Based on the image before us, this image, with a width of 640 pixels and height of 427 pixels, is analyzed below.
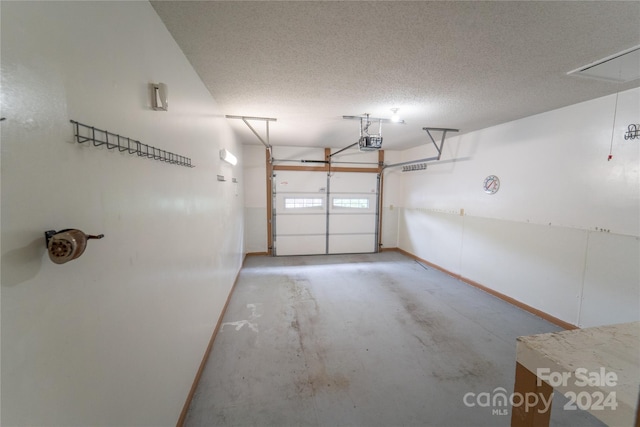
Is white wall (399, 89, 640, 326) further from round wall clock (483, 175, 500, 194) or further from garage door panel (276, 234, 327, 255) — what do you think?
garage door panel (276, 234, 327, 255)

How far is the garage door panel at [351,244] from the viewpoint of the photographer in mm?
5609

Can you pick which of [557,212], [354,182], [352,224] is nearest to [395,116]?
[557,212]

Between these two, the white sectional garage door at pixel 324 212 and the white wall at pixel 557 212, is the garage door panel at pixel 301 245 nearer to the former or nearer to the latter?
the white sectional garage door at pixel 324 212

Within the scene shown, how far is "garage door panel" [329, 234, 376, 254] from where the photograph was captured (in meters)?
5.61

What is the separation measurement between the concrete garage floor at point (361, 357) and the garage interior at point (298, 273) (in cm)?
2

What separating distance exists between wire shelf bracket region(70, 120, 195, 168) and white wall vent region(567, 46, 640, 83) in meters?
2.96

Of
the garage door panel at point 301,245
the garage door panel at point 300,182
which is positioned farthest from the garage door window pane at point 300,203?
the garage door panel at point 301,245

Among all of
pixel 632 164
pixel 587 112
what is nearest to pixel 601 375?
pixel 632 164

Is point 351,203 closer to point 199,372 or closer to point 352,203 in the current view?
point 352,203

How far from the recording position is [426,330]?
2.55 metres

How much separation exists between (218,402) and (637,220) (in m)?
3.79

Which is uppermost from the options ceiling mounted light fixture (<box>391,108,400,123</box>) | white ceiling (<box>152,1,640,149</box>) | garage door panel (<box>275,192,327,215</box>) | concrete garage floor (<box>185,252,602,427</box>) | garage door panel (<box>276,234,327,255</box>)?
ceiling mounted light fixture (<box>391,108,400,123</box>)

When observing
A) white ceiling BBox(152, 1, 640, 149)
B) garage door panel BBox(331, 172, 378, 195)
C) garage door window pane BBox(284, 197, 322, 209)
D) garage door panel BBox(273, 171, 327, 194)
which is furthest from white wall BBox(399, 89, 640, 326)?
garage door window pane BBox(284, 197, 322, 209)

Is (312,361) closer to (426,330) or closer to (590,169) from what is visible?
(426,330)
